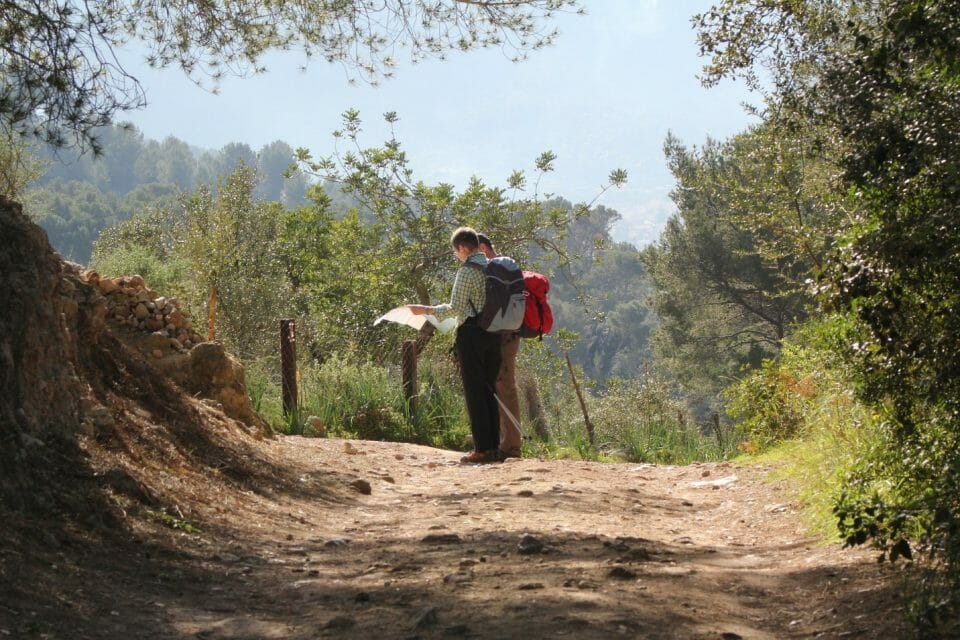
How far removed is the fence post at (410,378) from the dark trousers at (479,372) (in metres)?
2.85

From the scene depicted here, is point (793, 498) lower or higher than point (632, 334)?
lower

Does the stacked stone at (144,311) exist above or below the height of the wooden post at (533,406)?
above

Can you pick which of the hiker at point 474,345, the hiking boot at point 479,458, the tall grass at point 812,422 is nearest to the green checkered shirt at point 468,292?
the hiker at point 474,345

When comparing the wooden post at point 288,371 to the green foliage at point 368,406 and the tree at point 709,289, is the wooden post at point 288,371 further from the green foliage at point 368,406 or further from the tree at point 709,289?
the tree at point 709,289

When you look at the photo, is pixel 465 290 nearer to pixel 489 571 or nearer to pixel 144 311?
pixel 144 311

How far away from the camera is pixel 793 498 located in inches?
293

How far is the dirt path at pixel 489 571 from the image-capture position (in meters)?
4.25

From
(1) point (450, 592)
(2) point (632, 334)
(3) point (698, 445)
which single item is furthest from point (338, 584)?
(2) point (632, 334)

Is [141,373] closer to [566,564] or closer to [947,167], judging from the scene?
[566,564]

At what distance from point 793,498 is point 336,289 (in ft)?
49.1

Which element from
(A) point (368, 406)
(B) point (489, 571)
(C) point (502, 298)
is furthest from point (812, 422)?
(A) point (368, 406)

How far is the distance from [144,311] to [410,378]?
397 cm

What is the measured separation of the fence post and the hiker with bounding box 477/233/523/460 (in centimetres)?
266

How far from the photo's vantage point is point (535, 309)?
9.80 m
